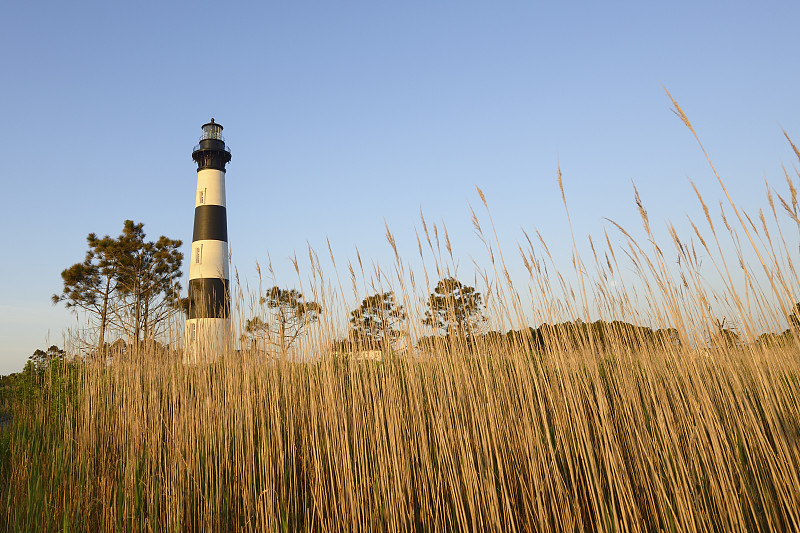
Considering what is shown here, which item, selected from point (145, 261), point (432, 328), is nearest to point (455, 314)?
point (432, 328)

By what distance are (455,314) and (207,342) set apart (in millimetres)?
1818

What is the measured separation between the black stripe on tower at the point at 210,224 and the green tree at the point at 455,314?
10.1 m

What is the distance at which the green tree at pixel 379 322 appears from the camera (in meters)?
1.89

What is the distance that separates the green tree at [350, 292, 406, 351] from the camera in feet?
6.20

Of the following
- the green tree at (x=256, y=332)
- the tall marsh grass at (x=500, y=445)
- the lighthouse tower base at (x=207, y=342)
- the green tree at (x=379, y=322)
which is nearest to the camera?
the tall marsh grass at (x=500, y=445)

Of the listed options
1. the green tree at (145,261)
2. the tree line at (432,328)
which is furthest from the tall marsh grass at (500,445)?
the green tree at (145,261)

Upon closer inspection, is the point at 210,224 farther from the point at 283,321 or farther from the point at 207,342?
the point at 283,321

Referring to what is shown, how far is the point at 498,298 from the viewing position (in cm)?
178

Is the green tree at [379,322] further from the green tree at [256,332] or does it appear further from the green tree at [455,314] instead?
the green tree at [256,332]

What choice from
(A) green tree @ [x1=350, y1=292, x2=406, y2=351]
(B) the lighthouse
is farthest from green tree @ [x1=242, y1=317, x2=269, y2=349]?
(B) the lighthouse

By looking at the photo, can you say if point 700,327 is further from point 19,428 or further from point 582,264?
point 19,428

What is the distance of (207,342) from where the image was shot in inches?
114

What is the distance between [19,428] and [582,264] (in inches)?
151

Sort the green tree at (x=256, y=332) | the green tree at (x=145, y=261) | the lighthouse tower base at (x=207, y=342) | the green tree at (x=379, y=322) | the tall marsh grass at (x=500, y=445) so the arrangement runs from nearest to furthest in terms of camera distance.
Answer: the tall marsh grass at (x=500, y=445) < the green tree at (x=379, y=322) < the green tree at (x=256, y=332) < the lighthouse tower base at (x=207, y=342) < the green tree at (x=145, y=261)
